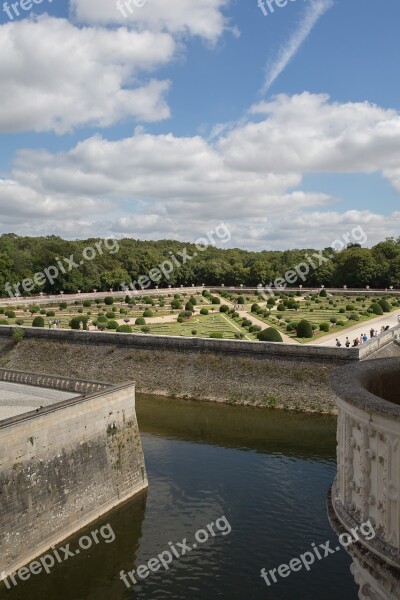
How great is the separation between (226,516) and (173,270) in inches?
2783

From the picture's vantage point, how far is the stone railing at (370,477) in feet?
18.0

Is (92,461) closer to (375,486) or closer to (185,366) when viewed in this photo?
(375,486)

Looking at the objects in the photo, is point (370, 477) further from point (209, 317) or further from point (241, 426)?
point (209, 317)

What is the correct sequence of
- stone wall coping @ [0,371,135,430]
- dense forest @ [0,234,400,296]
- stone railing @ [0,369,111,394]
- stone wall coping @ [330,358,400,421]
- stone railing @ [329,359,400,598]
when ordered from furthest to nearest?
dense forest @ [0,234,400,296] → stone railing @ [0,369,111,394] → stone wall coping @ [0,371,135,430] → stone wall coping @ [330,358,400,421] → stone railing @ [329,359,400,598]

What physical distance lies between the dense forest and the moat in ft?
152

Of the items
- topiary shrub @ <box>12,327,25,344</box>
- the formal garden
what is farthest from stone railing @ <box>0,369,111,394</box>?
the formal garden

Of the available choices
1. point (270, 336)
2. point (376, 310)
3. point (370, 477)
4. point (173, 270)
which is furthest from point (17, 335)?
point (173, 270)

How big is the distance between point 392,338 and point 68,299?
37.3m

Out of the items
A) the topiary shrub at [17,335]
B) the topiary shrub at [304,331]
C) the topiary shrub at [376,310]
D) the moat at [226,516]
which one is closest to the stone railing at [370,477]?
the moat at [226,516]

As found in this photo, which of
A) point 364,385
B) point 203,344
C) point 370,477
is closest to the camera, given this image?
point 370,477

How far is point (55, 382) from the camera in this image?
1892 centimetres

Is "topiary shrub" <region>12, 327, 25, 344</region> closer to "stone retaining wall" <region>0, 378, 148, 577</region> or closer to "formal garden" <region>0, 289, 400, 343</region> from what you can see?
"formal garden" <region>0, 289, 400, 343</region>

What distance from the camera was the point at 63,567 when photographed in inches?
509

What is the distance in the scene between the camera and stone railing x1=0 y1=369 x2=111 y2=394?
17641 millimetres
